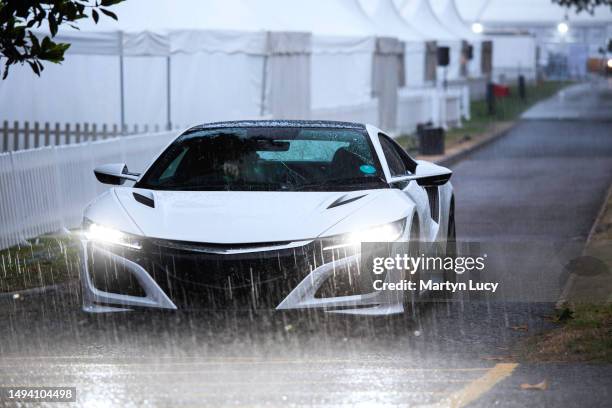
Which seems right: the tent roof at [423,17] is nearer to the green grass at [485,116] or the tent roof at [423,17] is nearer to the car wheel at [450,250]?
the green grass at [485,116]

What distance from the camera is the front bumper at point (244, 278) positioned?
759cm

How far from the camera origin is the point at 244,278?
7586 mm

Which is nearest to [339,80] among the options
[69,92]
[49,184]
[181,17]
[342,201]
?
[181,17]

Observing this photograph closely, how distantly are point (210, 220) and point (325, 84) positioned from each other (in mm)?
24519

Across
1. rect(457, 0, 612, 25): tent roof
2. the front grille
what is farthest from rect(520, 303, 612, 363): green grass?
rect(457, 0, 612, 25): tent roof

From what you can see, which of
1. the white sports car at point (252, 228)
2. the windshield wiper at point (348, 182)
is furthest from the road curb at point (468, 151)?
the windshield wiper at point (348, 182)

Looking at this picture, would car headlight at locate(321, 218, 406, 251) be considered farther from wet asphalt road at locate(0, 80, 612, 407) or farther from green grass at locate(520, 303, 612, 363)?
green grass at locate(520, 303, 612, 363)

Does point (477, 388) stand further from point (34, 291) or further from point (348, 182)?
point (34, 291)

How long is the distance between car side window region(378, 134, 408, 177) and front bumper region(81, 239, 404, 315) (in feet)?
5.88

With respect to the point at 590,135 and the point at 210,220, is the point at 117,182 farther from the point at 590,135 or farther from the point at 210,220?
the point at 590,135

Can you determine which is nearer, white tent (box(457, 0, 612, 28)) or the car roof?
the car roof

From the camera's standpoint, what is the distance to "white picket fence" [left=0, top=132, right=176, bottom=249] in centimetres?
1295

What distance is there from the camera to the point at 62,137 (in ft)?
72.5

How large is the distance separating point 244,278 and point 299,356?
0.57 m
